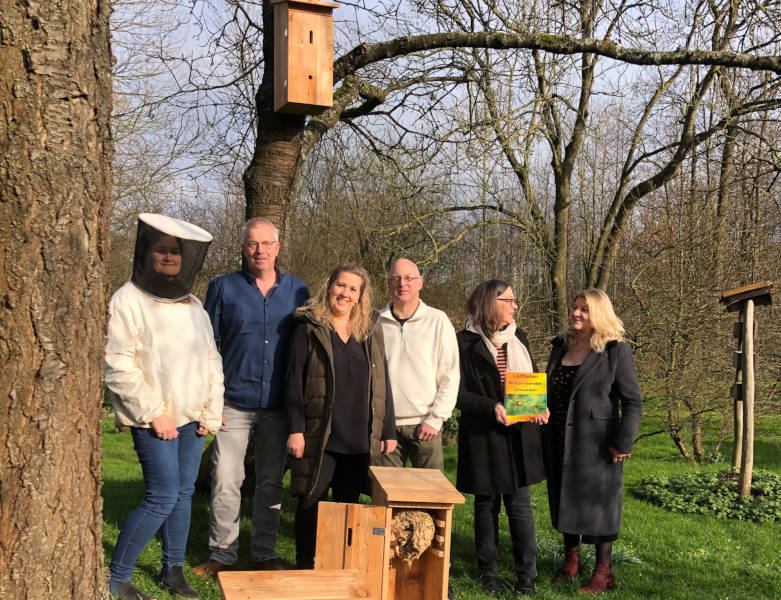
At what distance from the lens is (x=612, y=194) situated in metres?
17.1

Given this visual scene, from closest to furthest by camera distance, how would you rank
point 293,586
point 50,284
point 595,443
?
point 50,284 → point 293,586 → point 595,443

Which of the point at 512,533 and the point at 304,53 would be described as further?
the point at 304,53

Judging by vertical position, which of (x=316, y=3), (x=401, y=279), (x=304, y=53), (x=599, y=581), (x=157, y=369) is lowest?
(x=599, y=581)

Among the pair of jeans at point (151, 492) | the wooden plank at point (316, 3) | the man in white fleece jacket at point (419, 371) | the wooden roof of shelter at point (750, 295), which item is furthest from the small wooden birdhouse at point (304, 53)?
the wooden roof of shelter at point (750, 295)

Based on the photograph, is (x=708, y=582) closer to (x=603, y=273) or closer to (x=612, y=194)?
(x=603, y=273)

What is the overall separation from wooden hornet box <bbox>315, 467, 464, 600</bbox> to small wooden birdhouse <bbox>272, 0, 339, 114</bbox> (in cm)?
298

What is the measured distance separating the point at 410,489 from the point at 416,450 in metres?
1.24

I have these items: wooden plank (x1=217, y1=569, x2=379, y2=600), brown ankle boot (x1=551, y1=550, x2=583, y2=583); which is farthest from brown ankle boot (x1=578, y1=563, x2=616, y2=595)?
wooden plank (x1=217, y1=569, x2=379, y2=600)

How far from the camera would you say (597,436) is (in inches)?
197

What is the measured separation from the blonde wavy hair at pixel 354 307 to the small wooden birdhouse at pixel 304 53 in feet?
5.15

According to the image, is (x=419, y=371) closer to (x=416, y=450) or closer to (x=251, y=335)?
(x=416, y=450)

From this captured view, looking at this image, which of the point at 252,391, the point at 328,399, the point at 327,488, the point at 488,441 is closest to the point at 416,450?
the point at 488,441

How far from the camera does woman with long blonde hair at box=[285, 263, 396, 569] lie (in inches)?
175

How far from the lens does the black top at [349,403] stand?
4480 mm
